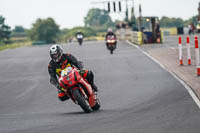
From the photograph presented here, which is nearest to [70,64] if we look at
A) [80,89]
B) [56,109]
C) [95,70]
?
[80,89]

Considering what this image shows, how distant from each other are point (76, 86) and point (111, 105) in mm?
2165

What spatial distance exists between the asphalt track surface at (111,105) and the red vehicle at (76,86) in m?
0.27

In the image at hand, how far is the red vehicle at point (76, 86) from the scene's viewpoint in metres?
11.1

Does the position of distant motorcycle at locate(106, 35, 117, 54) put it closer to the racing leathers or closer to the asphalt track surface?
the asphalt track surface

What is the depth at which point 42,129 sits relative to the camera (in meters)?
8.89

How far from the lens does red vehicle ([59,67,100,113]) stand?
1110 centimetres

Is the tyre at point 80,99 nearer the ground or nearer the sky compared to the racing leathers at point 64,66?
nearer the ground

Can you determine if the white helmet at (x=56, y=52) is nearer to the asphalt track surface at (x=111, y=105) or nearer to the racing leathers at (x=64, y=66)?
the racing leathers at (x=64, y=66)

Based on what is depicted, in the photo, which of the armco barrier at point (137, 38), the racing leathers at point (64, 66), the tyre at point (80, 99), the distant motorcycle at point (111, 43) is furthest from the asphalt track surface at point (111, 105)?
the armco barrier at point (137, 38)

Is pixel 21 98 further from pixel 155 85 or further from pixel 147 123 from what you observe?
pixel 147 123

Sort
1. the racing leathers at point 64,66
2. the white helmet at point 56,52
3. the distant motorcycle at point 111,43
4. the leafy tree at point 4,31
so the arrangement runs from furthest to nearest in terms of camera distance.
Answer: the leafy tree at point 4,31 → the distant motorcycle at point 111,43 → the racing leathers at point 64,66 → the white helmet at point 56,52

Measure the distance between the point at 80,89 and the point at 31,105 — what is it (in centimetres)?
341

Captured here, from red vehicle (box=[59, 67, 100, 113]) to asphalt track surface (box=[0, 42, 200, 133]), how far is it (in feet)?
0.87

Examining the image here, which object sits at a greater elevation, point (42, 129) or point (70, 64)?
point (70, 64)
